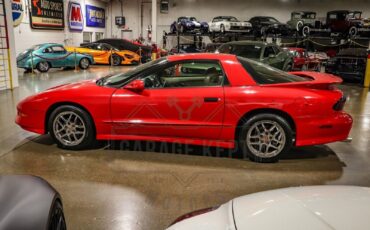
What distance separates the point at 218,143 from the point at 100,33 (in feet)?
74.0

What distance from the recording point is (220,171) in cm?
383

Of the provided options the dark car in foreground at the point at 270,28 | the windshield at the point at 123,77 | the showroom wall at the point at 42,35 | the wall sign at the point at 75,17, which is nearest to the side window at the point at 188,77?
the windshield at the point at 123,77

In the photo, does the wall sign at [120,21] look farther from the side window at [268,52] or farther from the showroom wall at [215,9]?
the side window at [268,52]

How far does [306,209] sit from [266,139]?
257 cm

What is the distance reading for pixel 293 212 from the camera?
1.47m

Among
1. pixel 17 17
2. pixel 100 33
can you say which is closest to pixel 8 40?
pixel 17 17

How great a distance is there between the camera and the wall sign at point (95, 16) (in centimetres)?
2186

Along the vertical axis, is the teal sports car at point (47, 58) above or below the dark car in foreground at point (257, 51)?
below

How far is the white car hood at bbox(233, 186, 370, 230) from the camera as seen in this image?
1.35m

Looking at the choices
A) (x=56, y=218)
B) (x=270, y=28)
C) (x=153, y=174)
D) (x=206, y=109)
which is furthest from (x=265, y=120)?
(x=270, y=28)

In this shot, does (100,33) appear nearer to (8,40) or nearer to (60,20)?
(60,20)

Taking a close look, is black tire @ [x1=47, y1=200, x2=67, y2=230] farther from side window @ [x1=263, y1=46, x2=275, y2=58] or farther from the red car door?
side window @ [x1=263, y1=46, x2=275, y2=58]

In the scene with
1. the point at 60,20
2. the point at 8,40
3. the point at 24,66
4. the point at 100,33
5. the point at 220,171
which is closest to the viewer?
the point at 220,171

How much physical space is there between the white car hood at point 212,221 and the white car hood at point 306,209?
36mm
